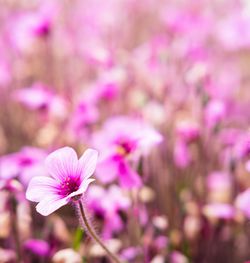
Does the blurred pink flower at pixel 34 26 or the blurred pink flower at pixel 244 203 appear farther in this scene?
the blurred pink flower at pixel 34 26

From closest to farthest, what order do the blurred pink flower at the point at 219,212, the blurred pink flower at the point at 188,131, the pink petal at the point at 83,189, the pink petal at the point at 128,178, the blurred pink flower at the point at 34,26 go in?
the pink petal at the point at 83,189 → the pink petal at the point at 128,178 → the blurred pink flower at the point at 219,212 → the blurred pink flower at the point at 188,131 → the blurred pink flower at the point at 34,26

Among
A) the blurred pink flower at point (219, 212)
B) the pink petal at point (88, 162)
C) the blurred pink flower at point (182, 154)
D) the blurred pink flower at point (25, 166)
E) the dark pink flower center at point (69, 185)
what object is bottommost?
the blurred pink flower at point (219, 212)

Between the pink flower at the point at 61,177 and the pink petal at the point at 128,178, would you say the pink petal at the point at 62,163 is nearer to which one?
the pink flower at the point at 61,177

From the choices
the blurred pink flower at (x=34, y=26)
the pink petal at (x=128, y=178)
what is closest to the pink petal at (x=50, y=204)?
the pink petal at (x=128, y=178)

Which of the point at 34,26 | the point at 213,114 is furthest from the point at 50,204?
the point at 34,26

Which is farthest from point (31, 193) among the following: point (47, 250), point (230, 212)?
point (230, 212)

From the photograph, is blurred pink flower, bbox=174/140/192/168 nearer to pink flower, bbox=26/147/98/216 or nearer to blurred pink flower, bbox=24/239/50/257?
blurred pink flower, bbox=24/239/50/257

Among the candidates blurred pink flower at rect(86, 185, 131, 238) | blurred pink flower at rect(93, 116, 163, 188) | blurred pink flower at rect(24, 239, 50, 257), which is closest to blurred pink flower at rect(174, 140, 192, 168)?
blurred pink flower at rect(93, 116, 163, 188)
